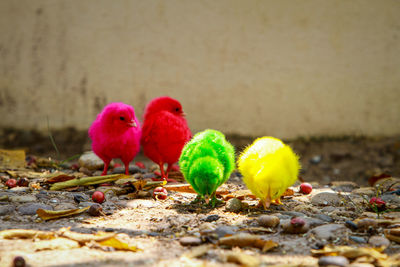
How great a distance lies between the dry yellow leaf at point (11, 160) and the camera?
3.96 m

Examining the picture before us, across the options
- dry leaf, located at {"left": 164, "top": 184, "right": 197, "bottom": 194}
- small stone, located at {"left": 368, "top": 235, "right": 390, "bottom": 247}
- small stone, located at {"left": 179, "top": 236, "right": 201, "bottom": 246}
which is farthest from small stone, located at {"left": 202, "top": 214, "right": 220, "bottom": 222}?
small stone, located at {"left": 368, "top": 235, "right": 390, "bottom": 247}

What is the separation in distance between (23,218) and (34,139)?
3.57 m

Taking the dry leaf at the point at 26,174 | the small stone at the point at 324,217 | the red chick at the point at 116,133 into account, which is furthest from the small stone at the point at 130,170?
the small stone at the point at 324,217

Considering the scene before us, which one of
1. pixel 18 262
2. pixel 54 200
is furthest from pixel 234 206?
pixel 18 262

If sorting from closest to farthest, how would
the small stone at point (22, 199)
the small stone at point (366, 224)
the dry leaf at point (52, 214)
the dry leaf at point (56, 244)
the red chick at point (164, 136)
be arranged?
the dry leaf at point (56, 244) < the small stone at point (366, 224) < the dry leaf at point (52, 214) < the small stone at point (22, 199) < the red chick at point (164, 136)

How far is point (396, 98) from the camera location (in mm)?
5488

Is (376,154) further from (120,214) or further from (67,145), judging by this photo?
(67,145)

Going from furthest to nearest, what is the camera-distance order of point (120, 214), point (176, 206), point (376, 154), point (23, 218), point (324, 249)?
point (376, 154), point (176, 206), point (120, 214), point (23, 218), point (324, 249)

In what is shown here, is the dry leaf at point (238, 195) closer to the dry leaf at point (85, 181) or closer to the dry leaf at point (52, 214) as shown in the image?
the dry leaf at point (85, 181)

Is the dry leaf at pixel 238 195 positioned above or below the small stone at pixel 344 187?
below

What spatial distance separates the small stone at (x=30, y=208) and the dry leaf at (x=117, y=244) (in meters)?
0.81

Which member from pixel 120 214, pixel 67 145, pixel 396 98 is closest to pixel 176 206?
pixel 120 214

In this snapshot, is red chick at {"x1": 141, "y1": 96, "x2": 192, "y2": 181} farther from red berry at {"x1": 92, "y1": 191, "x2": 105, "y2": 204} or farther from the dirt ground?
red berry at {"x1": 92, "y1": 191, "x2": 105, "y2": 204}

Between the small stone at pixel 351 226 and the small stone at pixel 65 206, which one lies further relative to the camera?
the small stone at pixel 65 206
